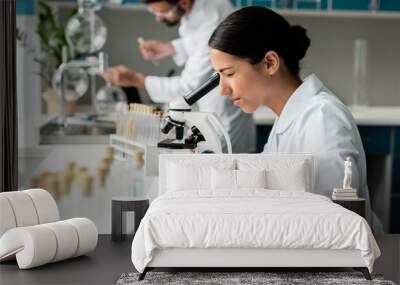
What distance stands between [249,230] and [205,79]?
2334 mm

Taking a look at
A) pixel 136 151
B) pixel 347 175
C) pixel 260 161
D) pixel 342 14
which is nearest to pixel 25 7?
pixel 136 151

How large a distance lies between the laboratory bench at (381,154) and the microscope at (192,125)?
5.60 feet

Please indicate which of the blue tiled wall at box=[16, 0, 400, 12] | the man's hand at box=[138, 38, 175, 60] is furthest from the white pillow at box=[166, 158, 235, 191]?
the blue tiled wall at box=[16, 0, 400, 12]

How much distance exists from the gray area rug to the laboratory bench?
2.49 meters

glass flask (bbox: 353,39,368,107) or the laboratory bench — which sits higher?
glass flask (bbox: 353,39,368,107)

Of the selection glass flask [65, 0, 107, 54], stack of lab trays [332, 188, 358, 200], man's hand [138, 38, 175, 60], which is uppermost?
glass flask [65, 0, 107, 54]

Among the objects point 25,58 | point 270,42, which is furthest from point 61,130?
point 270,42

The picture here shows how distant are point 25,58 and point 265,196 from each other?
2962 mm

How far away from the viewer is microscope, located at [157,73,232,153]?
3881 millimetres

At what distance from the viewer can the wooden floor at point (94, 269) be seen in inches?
126

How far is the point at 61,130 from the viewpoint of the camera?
4.97m

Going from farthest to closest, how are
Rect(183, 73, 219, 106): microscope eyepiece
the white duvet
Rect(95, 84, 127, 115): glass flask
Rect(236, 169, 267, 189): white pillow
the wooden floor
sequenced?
Rect(95, 84, 127, 115): glass flask < Rect(183, 73, 219, 106): microscope eyepiece < Rect(236, 169, 267, 189): white pillow < the wooden floor < the white duvet

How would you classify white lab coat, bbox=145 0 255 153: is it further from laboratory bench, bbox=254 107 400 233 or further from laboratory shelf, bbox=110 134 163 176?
laboratory shelf, bbox=110 134 163 176

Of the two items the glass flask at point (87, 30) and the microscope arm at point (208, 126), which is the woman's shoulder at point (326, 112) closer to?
the microscope arm at point (208, 126)
